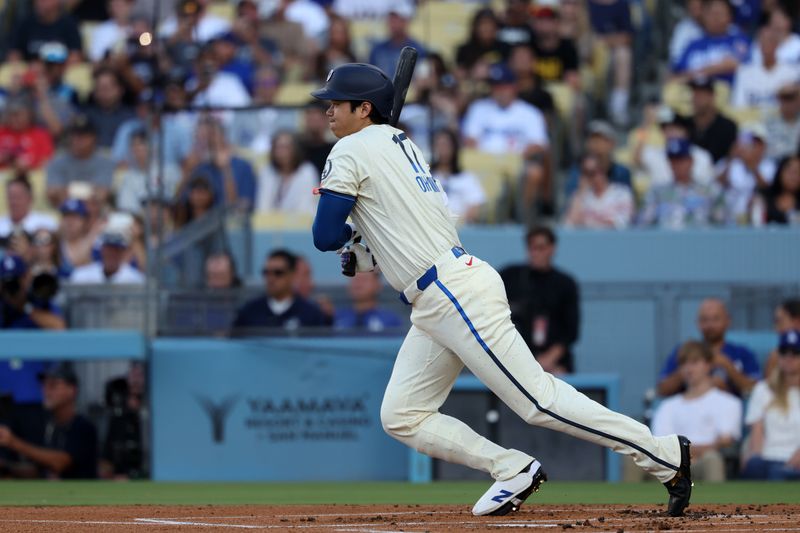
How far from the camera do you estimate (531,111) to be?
14.6 meters

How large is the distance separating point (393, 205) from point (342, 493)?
11.2ft

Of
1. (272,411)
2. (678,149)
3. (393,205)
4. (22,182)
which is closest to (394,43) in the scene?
(678,149)

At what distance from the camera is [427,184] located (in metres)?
6.73

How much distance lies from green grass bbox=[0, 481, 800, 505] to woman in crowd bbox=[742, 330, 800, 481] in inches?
16.1

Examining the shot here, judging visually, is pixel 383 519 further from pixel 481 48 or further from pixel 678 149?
pixel 481 48

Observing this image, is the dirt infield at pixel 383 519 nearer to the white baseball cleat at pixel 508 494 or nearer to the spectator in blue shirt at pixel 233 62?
the white baseball cleat at pixel 508 494

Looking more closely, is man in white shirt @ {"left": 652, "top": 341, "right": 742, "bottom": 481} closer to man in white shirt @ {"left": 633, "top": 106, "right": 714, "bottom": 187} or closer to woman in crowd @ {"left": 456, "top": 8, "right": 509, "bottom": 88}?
man in white shirt @ {"left": 633, "top": 106, "right": 714, "bottom": 187}

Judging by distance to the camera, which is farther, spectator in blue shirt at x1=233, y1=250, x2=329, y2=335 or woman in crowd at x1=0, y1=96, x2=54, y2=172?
woman in crowd at x1=0, y1=96, x2=54, y2=172

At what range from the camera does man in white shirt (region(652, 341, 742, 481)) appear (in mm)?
10898

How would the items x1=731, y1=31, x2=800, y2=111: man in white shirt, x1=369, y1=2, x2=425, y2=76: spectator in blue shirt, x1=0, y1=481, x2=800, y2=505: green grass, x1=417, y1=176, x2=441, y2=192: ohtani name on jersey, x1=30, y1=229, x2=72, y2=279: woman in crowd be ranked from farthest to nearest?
x1=369, y1=2, x2=425, y2=76: spectator in blue shirt → x1=731, y1=31, x2=800, y2=111: man in white shirt → x1=30, y1=229, x2=72, y2=279: woman in crowd → x1=0, y1=481, x2=800, y2=505: green grass → x1=417, y1=176, x2=441, y2=192: ohtani name on jersey

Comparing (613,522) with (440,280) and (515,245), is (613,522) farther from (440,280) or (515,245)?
(515,245)

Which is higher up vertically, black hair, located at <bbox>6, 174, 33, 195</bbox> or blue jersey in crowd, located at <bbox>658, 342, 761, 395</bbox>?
black hair, located at <bbox>6, 174, 33, 195</bbox>

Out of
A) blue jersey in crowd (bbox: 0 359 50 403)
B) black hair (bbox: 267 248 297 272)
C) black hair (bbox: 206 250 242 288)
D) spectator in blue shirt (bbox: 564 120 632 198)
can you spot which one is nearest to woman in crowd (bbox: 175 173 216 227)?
black hair (bbox: 206 250 242 288)

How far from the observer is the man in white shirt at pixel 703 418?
10.9m
